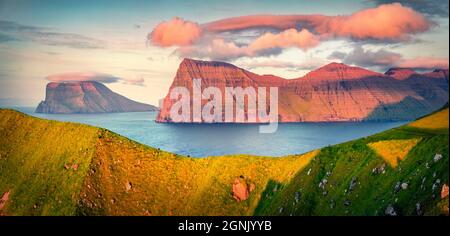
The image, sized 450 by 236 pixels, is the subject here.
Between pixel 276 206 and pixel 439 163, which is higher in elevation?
pixel 439 163

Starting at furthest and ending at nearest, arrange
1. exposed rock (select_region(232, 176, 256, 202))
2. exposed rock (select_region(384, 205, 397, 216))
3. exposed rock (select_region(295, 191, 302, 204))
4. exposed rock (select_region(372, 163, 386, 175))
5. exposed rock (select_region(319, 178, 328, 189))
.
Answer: exposed rock (select_region(232, 176, 256, 202)) → exposed rock (select_region(295, 191, 302, 204)) → exposed rock (select_region(319, 178, 328, 189)) → exposed rock (select_region(372, 163, 386, 175)) → exposed rock (select_region(384, 205, 397, 216))

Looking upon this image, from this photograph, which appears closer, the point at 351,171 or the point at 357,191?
the point at 357,191

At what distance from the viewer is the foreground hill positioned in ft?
265

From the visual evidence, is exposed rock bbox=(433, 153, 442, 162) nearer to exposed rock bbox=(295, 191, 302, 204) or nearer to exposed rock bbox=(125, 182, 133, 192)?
exposed rock bbox=(295, 191, 302, 204)

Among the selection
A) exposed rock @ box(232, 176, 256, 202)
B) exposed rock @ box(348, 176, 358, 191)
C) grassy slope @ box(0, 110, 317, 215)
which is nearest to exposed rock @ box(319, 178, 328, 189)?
exposed rock @ box(348, 176, 358, 191)

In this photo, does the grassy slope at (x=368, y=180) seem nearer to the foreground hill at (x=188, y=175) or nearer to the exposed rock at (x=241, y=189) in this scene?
the foreground hill at (x=188, y=175)

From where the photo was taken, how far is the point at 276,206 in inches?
3620

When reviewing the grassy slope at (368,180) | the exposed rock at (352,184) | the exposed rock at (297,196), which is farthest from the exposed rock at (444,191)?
the exposed rock at (297,196)

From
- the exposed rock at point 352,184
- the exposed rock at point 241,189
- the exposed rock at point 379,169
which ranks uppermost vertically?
the exposed rock at point 379,169

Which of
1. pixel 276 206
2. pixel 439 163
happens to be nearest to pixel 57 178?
pixel 276 206

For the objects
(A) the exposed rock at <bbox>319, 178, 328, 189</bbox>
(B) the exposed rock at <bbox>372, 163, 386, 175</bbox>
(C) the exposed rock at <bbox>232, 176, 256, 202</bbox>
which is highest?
(B) the exposed rock at <bbox>372, 163, 386, 175</bbox>

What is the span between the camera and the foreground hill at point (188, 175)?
80.8 m
